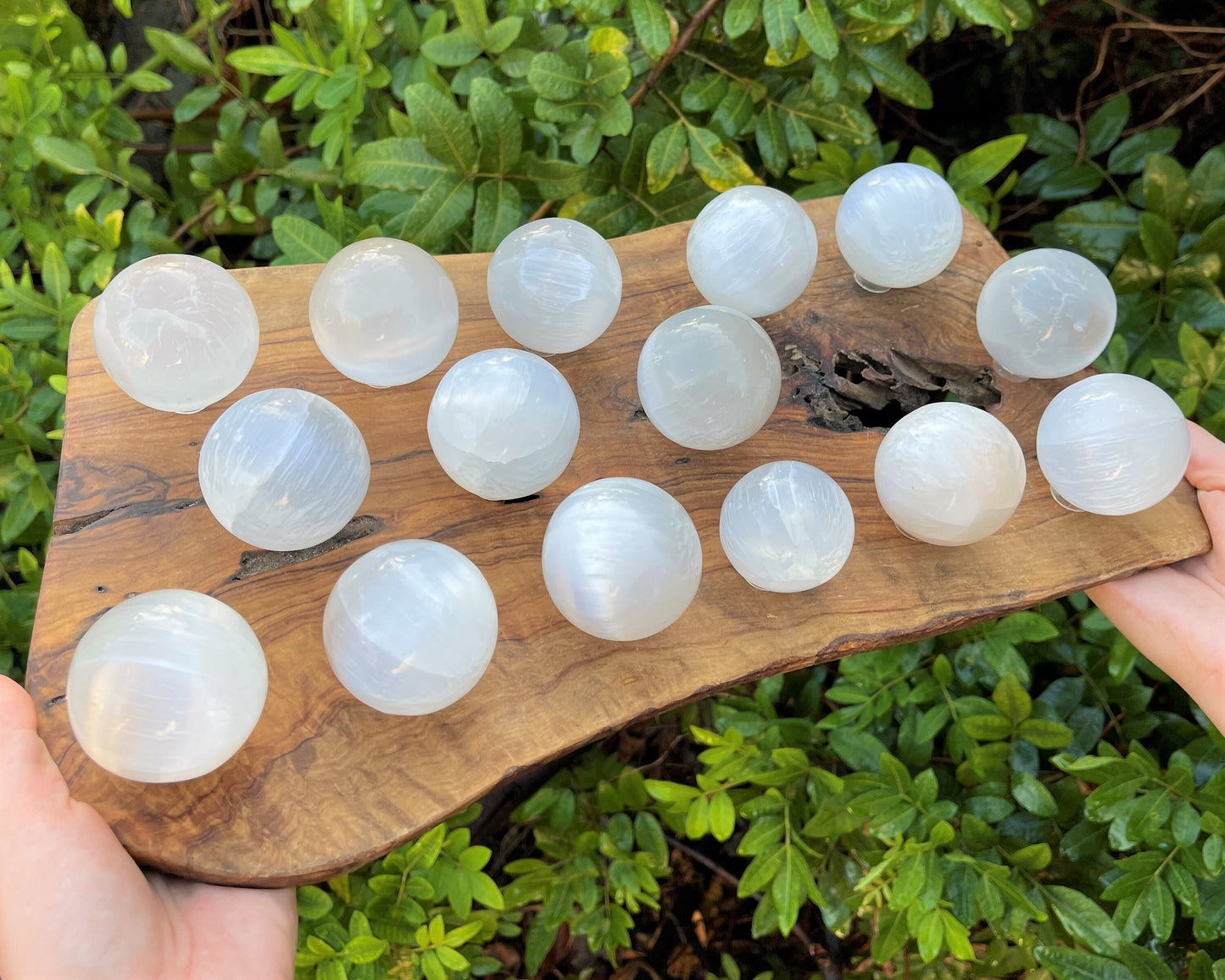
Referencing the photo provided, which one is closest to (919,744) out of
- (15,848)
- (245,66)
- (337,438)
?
(337,438)

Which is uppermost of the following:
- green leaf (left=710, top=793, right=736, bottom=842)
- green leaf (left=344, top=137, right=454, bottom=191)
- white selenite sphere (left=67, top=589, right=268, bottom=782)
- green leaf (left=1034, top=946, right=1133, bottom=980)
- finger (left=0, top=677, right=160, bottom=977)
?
green leaf (left=344, top=137, right=454, bottom=191)

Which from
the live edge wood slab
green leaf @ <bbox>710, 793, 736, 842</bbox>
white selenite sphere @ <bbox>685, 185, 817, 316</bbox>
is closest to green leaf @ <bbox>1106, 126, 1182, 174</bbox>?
the live edge wood slab

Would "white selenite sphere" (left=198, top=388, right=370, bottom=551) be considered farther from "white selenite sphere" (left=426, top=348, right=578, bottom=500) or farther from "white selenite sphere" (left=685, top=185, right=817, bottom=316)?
"white selenite sphere" (left=685, top=185, right=817, bottom=316)

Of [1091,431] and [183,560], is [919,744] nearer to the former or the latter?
[1091,431]

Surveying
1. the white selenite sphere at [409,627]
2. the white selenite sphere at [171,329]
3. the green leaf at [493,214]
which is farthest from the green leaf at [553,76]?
the white selenite sphere at [409,627]

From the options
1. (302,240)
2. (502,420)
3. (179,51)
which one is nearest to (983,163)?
(502,420)

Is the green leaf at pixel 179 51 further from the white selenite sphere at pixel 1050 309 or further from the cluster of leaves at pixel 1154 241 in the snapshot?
the cluster of leaves at pixel 1154 241
